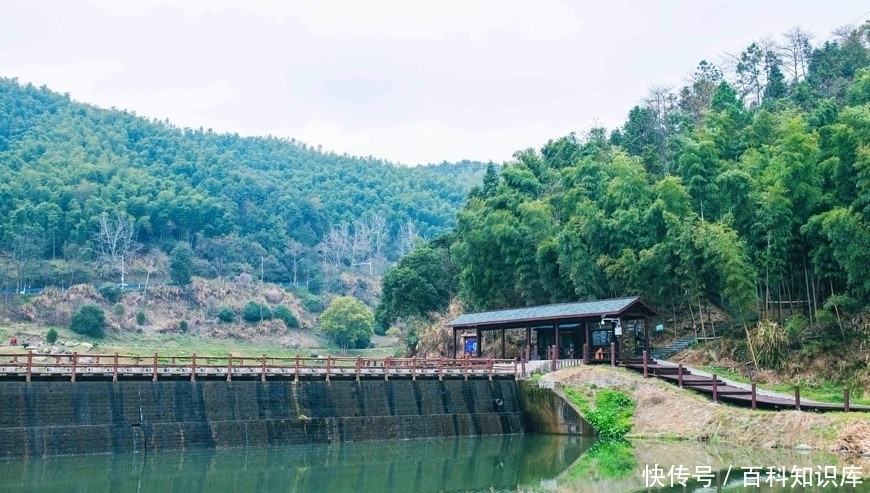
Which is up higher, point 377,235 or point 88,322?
point 377,235

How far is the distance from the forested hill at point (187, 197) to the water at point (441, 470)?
2188 inches

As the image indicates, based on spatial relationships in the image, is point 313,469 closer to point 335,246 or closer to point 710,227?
point 710,227

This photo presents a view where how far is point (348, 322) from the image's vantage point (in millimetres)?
75000

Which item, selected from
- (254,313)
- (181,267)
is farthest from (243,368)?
(181,267)

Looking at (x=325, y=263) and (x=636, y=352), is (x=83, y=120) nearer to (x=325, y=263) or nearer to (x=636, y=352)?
(x=325, y=263)

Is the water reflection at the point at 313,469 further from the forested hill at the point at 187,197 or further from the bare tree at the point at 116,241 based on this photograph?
the bare tree at the point at 116,241

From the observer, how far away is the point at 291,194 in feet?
372

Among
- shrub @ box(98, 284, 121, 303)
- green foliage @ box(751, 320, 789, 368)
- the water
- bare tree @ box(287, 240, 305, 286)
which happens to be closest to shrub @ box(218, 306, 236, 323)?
shrub @ box(98, 284, 121, 303)

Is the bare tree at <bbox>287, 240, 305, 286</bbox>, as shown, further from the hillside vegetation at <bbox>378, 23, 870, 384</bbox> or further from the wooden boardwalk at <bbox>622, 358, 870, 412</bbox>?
the wooden boardwalk at <bbox>622, 358, 870, 412</bbox>

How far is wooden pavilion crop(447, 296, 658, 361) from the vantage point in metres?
33.4

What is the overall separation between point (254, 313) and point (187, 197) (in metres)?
22.6

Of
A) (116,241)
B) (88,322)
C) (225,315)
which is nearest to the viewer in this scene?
(88,322)

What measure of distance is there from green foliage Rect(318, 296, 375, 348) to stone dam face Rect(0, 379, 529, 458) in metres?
43.0

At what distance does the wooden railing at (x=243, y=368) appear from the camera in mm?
24703
